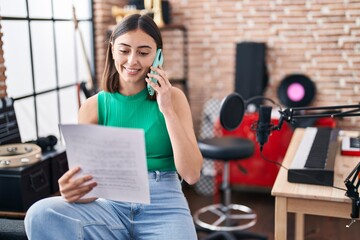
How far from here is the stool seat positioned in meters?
3.11

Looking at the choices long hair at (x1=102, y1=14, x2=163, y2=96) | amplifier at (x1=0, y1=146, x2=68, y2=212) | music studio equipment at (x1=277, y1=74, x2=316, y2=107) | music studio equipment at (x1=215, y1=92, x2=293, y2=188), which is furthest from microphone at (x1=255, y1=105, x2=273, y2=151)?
music studio equipment at (x1=277, y1=74, x2=316, y2=107)

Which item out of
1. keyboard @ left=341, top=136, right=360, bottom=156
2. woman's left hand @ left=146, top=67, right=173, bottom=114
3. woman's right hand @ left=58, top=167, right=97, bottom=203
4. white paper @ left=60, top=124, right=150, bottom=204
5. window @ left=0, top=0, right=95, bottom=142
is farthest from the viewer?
window @ left=0, top=0, right=95, bottom=142

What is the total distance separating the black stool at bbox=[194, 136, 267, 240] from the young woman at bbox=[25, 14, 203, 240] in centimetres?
137

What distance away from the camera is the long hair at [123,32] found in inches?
63.7

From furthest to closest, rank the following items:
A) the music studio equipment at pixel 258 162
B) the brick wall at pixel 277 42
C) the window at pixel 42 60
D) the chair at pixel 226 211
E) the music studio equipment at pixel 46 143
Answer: the brick wall at pixel 277 42 < the music studio equipment at pixel 258 162 < the chair at pixel 226 211 < the window at pixel 42 60 < the music studio equipment at pixel 46 143

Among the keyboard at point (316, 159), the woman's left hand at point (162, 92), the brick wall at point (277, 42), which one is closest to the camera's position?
the woman's left hand at point (162, 92)

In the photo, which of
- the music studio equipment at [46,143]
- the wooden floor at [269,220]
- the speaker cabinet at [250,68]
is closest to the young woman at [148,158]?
the music studio equipment at [46,143]

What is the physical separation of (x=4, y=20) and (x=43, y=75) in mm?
620

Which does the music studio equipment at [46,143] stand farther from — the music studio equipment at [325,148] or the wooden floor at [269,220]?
the wooden floor at [269,220]

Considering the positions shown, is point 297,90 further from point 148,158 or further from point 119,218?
point 119,218

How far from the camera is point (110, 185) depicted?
4.56 ft

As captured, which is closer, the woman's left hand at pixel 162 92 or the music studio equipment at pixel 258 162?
the woman's left hand at pixel 162 92

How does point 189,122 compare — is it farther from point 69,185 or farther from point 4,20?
point 4,20

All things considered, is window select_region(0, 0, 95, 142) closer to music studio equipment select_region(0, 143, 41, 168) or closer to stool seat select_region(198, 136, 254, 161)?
music studio equipment select_region(0, 143, 41, 168)
